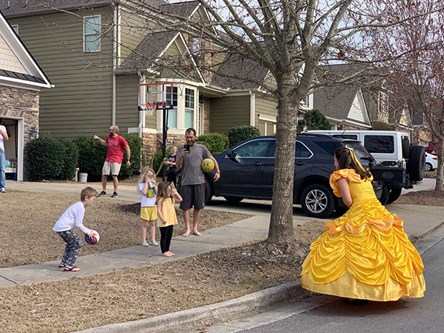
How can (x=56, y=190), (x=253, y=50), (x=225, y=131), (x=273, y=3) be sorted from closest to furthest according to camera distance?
(x=273, y=3) < (x=253, y=50) < (x=56, y=190) < (x=225, y=131)

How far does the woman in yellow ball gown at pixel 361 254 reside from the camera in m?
5.85

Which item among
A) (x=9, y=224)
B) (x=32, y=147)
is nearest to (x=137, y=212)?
(x=9, y=224)

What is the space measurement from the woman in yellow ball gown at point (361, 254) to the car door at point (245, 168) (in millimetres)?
6499

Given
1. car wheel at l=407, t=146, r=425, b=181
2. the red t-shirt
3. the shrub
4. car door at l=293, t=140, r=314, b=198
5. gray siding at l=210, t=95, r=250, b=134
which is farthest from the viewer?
gray siding at l=210, t=95, r=250, b=134

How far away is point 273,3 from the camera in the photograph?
722 cm

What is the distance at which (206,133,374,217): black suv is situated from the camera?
40.1 ft

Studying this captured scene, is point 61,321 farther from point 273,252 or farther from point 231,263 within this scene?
point 273,252

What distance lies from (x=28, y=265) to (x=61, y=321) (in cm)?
243

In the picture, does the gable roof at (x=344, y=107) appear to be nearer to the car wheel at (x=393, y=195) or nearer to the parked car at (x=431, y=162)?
the parked car at (x=431, y=162)

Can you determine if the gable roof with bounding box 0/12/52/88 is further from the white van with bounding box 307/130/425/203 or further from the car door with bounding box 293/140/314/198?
the car door with bounding box 293/140/314/198

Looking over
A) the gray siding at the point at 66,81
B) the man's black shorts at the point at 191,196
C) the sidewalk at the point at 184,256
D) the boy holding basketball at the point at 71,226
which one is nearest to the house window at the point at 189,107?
the gray siding at the point at 66,81

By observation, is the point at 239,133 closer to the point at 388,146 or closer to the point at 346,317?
the point at 388,146

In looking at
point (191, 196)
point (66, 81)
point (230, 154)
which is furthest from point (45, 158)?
point (191, 196)

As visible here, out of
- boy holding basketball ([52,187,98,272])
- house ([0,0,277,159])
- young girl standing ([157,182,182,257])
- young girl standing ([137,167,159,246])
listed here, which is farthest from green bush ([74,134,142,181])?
boy holding basketball ([52,187,98,272])
